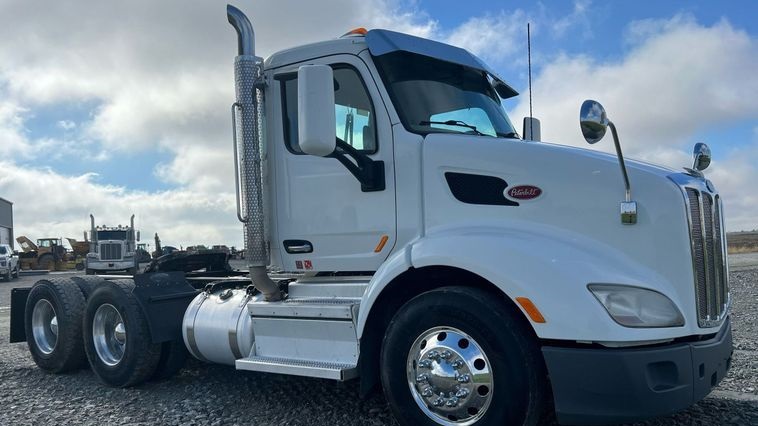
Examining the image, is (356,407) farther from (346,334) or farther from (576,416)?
(576,416)

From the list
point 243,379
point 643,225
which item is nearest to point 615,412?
point 643,225

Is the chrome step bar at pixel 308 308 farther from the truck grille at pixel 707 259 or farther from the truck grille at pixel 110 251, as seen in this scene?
the truck grille at pixel 110 251

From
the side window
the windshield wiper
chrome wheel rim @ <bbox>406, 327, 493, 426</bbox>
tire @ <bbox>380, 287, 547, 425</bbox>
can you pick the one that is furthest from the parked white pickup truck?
chrome wheel rim @ <bbox>406, 327, 493, 426</bbox>

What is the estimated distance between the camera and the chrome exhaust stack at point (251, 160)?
5316 millimetres

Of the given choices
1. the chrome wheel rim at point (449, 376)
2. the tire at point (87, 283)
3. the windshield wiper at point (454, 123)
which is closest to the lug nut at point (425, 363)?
the chrome wheel rim at point (449, 376)

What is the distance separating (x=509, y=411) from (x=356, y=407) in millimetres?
1832

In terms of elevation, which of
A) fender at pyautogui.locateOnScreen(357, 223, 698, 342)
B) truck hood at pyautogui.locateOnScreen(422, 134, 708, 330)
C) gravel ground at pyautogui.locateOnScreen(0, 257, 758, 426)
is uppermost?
truck hood at pyautogui.locateOnScreen(422, 134, 708, 330)

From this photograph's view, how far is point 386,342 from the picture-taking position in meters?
4.30

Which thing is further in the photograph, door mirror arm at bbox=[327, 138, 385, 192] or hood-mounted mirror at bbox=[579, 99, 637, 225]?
door mirror arm at bbox=[327, 138, 385, 192]

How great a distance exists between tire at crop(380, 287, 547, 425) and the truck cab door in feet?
2.47

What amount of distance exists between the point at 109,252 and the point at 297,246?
89.6 feet

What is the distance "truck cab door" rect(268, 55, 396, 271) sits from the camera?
187 inches

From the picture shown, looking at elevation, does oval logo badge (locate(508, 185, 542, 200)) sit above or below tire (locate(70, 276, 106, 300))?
above

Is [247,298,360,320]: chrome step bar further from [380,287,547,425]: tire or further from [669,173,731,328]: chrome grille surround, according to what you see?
[669,173,731,328]: chrome grille surround
